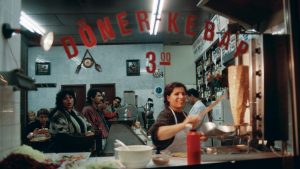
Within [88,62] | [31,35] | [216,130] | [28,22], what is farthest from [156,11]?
[216,130]

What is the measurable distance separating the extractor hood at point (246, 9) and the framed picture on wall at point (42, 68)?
906 cm

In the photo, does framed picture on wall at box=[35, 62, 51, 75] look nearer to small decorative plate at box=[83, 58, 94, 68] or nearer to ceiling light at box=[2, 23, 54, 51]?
small decorative plate at box=[83, 58, 94, 68]

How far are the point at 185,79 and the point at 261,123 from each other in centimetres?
883

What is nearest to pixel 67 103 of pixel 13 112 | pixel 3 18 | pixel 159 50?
pixel 13 112

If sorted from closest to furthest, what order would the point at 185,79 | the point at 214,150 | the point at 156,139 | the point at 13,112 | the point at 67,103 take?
1. the point at 214,150
2. the point at 13,112
3. the point at 156,139
4. the point at 67,103
5. the point at 185,79

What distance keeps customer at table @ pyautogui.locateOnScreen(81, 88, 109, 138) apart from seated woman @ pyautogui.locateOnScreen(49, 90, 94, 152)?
616mm

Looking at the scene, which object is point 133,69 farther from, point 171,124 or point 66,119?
point 171,124

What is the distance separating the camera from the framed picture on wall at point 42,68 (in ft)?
35.4

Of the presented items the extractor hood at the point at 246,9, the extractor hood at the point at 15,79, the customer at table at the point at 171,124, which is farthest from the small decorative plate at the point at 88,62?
the extractor hood at the point at 15,79

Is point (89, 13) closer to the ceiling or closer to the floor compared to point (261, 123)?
closer to the ceiling

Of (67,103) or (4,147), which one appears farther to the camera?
(67,103)

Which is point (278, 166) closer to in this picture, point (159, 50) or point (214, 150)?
point (214, 150)

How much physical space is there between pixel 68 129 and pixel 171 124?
1.60 meters

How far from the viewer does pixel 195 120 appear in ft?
7.15
